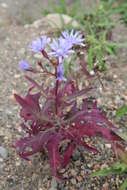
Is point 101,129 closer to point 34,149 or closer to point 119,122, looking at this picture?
point 34,149

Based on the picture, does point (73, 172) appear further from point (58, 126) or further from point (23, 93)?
point (23, 93)

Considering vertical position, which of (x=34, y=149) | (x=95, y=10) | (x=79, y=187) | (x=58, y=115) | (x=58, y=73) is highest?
(x=95, y=10)

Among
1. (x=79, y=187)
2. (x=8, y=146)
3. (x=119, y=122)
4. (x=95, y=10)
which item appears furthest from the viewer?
(x=95, y=10)

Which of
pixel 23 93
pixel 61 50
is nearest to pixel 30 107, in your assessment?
pixel 61 50

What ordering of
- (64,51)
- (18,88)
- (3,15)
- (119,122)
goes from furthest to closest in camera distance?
(3,15) → (18,88) → (119,122) → (64,51)

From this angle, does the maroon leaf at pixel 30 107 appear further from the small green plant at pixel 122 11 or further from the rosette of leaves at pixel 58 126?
the small green plant at pixel 122 11

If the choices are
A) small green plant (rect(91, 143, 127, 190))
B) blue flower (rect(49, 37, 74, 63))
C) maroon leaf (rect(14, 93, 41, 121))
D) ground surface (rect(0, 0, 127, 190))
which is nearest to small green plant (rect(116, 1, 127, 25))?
ground surface (rect(0, 0, 127, 190))

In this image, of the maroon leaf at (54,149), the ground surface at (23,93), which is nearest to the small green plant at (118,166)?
the ground surface at (23,93)

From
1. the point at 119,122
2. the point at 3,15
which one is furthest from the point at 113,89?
the point at 3,15
